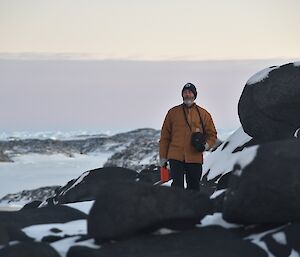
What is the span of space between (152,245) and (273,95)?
18.5 feet

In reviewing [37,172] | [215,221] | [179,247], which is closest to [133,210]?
[179,247]

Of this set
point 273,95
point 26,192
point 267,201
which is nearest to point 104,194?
point 267,201

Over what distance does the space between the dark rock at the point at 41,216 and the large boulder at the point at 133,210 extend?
150 centimetres

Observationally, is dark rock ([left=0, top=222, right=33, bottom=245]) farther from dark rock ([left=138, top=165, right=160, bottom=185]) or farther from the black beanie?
dark rock ([left=138, top=165, right=160, bottom=185])

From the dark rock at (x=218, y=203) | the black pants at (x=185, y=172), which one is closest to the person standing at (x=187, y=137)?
the black pants at (x=185, y=172)

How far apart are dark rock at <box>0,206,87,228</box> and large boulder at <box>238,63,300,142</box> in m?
4.31

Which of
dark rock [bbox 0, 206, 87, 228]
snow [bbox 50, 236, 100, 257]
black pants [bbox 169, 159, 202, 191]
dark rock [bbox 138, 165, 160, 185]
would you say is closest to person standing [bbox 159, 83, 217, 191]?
black pants [bbox 169, 159, 202, 191]

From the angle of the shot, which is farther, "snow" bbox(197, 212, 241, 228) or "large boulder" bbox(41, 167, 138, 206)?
"large boulder" bbox(41, 167, 138, 206)

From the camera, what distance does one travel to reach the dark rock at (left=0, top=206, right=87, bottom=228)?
7996mm

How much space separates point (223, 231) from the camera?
693cm

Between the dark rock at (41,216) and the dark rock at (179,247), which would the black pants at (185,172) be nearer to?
the dark rock at (41,216)

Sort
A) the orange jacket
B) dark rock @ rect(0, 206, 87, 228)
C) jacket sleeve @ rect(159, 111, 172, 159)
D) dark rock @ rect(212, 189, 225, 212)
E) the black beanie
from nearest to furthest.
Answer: dark rock @ rect(212, 189, 225, 212) → dark rock @ rect(0, 206, 87, 228) → the black beanie → the orange jacket → jacket sleeve @ rect(159, 111, 172, 159)

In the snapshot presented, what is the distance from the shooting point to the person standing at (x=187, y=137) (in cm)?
876

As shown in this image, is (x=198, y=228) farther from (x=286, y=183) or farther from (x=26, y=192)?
(x=26, y=192)
